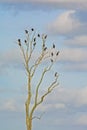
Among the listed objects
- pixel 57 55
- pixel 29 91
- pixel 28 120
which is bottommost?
pixel 28 120

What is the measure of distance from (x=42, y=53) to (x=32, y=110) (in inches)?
124

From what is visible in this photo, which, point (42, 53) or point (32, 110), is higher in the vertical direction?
point (42, 53)

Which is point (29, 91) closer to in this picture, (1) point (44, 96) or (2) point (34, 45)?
(1) point (44, 96)

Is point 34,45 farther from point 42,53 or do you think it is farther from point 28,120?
point 28,120

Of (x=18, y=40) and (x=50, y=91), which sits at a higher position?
(x=18, y=40)

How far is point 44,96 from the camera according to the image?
24688 mm

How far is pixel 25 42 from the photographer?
23812 mm

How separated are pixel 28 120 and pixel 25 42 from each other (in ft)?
13.9

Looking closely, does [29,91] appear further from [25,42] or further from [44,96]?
[25,42]

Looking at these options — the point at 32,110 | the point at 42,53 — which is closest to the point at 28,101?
the point at 32,110

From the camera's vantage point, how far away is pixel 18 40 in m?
23.5

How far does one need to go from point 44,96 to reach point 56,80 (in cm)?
111

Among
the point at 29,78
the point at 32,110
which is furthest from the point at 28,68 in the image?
the point at 32,110

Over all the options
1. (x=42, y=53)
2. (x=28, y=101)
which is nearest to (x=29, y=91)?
(x=28, y=101)
